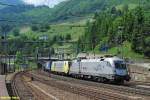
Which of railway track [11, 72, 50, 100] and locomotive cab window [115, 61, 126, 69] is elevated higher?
locomotive cab window [115, 61, 126, 69]

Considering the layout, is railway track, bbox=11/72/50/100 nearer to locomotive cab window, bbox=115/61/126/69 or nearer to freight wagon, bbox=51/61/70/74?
locomotive cab window, bbox=115/61/126/69

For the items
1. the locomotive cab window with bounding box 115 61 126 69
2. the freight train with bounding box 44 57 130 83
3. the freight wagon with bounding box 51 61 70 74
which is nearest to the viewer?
the freight train with bounding box 44 57 130 83

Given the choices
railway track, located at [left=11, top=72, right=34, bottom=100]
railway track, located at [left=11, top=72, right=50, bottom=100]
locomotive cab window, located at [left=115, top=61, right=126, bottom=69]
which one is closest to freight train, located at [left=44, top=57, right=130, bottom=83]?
locomotive cab window, located at [left=115, top=61, right=126, bottom=69]

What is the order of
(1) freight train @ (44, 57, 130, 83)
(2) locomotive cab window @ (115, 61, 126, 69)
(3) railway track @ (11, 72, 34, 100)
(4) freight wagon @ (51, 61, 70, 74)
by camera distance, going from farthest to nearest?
(4) freight wagon @ (51, 61, 70, 74) < (2) locomotive cab window @ (115, 61, 126, 69) < (1) freight train @ (44, 57, 130, 83) < (3) railway track @ (11, 72, 34, 100)

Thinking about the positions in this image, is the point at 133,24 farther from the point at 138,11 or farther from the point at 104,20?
the point at 104,20

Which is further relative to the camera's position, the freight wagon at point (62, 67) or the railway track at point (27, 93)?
the freight wagon at point (62, 67)

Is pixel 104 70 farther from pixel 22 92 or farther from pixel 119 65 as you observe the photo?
pixel 22 92

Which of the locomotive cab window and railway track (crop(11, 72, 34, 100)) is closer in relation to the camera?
railway track (crop(11, 72, 34, 100))

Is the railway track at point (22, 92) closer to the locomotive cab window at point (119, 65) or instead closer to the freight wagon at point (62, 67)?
the locomotive cab window at point (119, 65)

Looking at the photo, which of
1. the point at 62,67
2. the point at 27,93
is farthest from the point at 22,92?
the point at 62,67

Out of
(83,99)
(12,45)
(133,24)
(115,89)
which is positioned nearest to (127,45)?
(133,24)

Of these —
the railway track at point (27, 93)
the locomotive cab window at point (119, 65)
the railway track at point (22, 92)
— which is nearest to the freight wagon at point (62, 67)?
the locomotive cab window at point (119, 65)

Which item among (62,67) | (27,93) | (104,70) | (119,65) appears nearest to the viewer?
(27,93)

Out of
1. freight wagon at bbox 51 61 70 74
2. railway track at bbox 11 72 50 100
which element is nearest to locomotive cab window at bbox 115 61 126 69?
railway track at bbox 11 72 50 100
